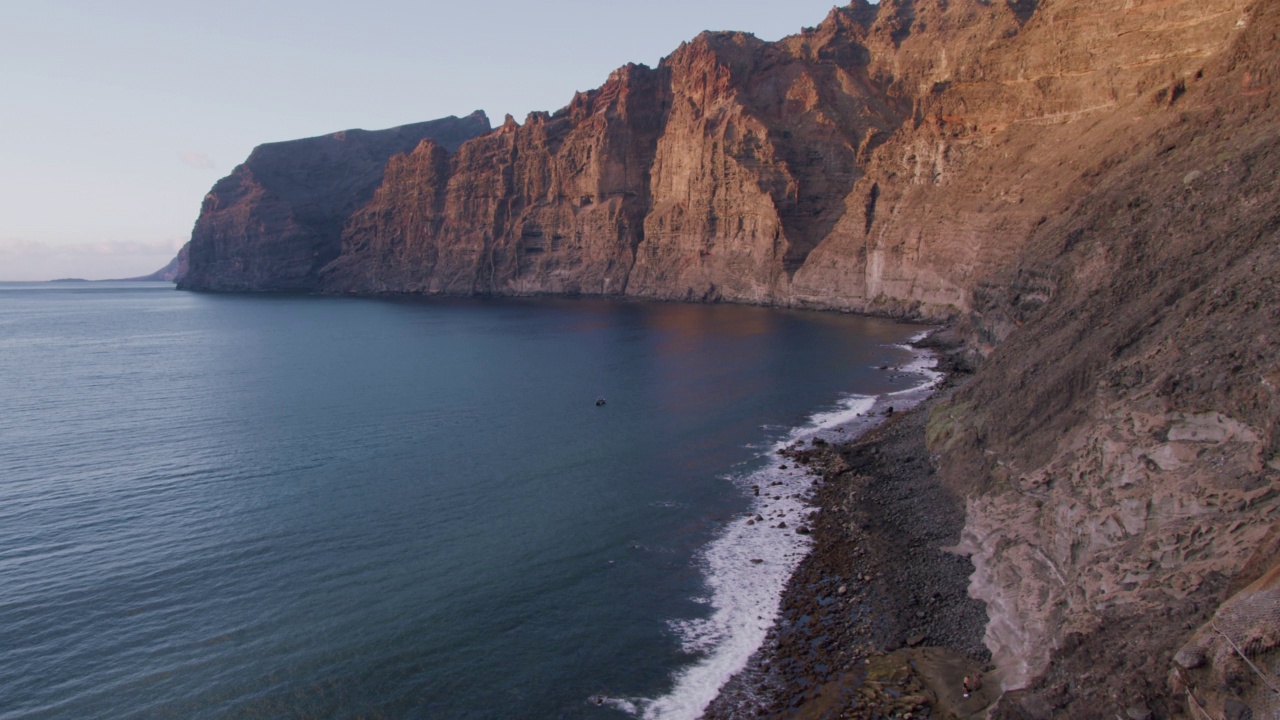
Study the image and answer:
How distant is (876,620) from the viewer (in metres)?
23.9

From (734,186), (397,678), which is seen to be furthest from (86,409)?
(734,186)

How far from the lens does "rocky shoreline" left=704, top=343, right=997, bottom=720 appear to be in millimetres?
20125

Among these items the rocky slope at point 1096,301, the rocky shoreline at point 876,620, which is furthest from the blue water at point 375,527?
the rocky slope at point 1096,301

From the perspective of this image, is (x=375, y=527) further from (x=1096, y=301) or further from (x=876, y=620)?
(x=1096, y=301)

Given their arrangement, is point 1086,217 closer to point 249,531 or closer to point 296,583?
point 296,583

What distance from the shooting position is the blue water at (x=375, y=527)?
72.9 feet

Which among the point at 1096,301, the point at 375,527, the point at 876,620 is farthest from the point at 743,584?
the point at 1096,301

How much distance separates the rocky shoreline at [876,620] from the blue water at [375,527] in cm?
336

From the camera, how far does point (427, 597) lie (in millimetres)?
26781

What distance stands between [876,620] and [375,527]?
21.6 meters

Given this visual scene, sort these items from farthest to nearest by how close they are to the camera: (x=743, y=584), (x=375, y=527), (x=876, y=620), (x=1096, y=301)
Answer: (x=375, y=527), (x=1096, y=301), (x=743, y=584), (x=876, y=620)

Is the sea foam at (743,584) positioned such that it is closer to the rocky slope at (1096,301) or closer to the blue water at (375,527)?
the blue water at (375,527)

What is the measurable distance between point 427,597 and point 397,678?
4880 mm

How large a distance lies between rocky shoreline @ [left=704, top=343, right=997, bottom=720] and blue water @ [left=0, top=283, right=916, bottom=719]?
336 centimetres
